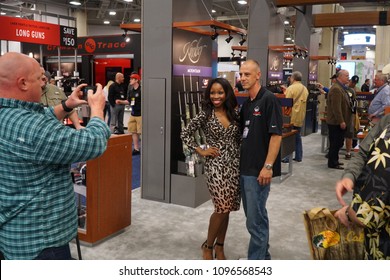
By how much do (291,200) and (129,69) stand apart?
10637 mm

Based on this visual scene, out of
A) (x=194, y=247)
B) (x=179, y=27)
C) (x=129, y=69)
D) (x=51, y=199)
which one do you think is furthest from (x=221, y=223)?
(x=129, y=69)

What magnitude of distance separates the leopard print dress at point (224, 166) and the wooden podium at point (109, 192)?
110 cm

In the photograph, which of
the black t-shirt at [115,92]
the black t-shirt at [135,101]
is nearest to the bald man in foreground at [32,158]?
the black t-shirt at [135,101]

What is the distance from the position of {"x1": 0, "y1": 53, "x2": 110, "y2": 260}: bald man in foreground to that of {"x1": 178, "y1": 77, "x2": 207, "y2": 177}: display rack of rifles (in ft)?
9.80

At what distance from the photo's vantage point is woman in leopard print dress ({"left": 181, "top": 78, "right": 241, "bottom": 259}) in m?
3.10

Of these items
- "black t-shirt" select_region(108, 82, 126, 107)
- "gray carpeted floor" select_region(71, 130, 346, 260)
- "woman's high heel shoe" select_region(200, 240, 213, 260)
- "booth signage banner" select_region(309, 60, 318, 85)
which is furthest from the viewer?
"booth signage banner" select_region(309, 60, 318, 85)

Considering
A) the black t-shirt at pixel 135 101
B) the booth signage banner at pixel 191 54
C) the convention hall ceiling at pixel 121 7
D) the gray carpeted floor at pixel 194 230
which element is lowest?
the gray carpeted floor at pixel 194 230

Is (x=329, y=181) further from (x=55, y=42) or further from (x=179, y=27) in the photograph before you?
(x=55, y=42)

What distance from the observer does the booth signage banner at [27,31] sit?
7.32 m

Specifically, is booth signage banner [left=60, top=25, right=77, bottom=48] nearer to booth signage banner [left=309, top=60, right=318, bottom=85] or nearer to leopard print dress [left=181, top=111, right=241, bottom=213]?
leopard print dress [left=181, top=111, right=241, bottom=213]

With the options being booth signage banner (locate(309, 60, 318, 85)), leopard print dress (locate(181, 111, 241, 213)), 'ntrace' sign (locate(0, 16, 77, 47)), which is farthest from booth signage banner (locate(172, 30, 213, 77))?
booth signage banner (locate(309, 60, 318, 85))

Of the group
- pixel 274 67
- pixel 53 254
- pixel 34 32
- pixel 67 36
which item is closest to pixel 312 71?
pixel 274 67

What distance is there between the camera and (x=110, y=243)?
381 centimetres

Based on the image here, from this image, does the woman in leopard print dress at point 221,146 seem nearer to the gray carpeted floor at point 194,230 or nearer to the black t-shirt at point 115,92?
the gray carpeted floor at point 194,230
